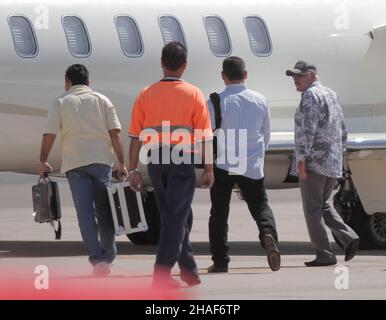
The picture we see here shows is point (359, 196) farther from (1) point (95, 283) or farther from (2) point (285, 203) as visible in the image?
(2) point (285, 203)

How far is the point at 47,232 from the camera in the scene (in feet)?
73.6

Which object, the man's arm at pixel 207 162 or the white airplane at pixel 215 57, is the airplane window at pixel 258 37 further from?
the man's arm at pixel 207 162

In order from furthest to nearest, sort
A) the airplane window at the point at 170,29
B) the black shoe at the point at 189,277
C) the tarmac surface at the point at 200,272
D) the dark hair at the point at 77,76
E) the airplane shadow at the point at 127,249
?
the airplane window at the point at 170,29 → the airplane shadow at the point at 127,249 → the dark hair at the point at 77,76 → the black shoe at the point at 189,277 → the tarmac surface at the point at 200,272

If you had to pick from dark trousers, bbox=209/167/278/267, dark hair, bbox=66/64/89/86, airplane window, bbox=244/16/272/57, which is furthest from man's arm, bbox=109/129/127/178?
airplane window, bbox=244/16/272/57

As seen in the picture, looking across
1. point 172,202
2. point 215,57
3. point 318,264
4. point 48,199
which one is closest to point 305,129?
point 318,264

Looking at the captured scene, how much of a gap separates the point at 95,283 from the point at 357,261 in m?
3.81

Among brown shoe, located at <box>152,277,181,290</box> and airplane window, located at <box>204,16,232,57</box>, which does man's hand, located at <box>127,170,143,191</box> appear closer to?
brown shoe, located at <box>152,277,181,290</box>

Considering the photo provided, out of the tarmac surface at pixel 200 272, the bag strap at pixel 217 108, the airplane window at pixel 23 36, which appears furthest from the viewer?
the airplane window at pixel 23 36

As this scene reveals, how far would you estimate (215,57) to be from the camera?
18797mm

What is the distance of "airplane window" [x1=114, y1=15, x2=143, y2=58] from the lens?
719 inches

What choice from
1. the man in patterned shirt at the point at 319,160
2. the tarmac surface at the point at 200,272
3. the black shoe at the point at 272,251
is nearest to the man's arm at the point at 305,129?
the man in patterned shirt at the point at 319,160

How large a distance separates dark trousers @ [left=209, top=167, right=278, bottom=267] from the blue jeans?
0.92 metres

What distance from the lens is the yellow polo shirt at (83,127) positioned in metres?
14.9

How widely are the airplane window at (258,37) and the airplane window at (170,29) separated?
2.97 feet
